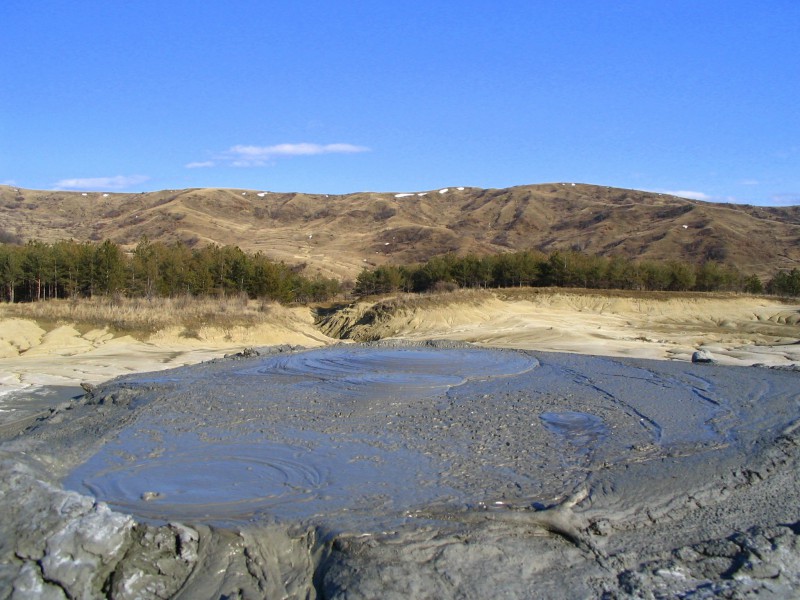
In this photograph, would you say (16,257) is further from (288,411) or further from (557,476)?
(557,476)

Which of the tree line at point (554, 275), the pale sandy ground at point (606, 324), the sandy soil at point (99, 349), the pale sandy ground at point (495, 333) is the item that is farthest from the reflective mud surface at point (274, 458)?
the tree line at point (554, 275)

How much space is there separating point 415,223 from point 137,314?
131038 millimetres

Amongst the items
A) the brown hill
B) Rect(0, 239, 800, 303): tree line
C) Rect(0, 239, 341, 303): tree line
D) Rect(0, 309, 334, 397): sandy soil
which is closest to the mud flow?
Answer: Rect(0, 309, 334, 397): sandy soil

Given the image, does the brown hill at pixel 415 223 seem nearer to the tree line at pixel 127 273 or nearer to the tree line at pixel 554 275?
the tree line at pixel 554 275

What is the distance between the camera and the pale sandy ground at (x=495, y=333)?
25391mm

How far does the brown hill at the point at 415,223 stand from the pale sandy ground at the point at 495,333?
58137 millimetres

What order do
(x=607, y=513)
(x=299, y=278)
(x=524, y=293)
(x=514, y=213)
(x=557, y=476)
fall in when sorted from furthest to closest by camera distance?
(x=514, y=213) → (x=299, y=278) → (x=524, y=293) → (x=557, y=476) → (x=607, y=513)

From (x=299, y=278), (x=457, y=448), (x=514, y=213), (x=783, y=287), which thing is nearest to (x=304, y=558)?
(x=457, y=448)

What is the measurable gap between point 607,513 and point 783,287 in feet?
240

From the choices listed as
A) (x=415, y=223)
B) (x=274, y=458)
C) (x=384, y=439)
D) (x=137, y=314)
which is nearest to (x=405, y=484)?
(x=274, y=458)

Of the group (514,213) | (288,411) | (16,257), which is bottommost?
(288,411)

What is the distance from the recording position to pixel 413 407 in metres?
16.3

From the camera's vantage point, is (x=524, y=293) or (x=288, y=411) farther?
(x=524, y=293)

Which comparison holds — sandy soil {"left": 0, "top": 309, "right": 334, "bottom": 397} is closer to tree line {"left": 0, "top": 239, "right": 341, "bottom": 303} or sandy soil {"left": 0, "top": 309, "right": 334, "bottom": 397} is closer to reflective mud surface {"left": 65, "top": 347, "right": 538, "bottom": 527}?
reflective mud surface {"left": 65, "top": 347, "right": 538, "bottom": 527}
